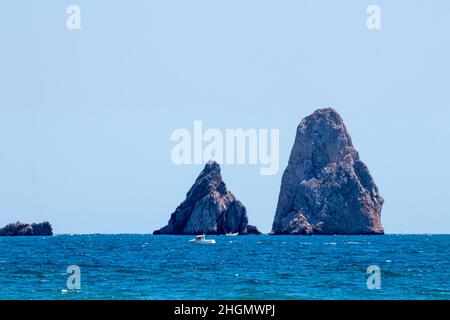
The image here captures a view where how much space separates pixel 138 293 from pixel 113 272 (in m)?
20.6

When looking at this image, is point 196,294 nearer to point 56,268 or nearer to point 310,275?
point 310,275

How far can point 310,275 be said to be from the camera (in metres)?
72.1

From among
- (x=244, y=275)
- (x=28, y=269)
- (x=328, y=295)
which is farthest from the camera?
(x=28, y=269)

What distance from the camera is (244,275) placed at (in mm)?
71250

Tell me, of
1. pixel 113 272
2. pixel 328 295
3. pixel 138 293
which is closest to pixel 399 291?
pixel 328 295

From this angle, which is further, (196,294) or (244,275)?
(244,275)
